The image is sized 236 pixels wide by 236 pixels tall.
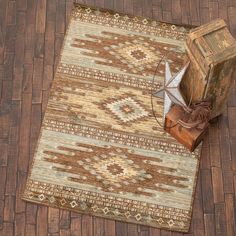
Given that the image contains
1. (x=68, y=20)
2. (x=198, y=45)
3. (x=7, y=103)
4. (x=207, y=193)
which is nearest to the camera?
(x=198, y=45)

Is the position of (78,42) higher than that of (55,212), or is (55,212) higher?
(78,42)

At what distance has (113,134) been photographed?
15.7 feet

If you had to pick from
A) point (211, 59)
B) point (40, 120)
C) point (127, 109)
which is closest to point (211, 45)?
point (211, 59)

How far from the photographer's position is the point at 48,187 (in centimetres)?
456

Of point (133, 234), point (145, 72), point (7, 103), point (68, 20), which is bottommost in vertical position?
point (133, 234)

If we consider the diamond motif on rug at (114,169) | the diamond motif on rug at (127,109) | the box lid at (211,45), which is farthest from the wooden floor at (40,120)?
the box lid at (211,45)

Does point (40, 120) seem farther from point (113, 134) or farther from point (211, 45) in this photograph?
point (211, 45)

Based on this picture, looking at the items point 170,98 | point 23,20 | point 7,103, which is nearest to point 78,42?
point 23,20

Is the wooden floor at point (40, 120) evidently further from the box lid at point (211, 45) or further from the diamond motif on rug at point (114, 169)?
the box lid at point (211, 45)

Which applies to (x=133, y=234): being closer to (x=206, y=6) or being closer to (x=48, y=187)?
(x=48, y=187)

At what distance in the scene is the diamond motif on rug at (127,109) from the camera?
16.0 ft

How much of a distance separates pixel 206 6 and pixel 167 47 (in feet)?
2.36

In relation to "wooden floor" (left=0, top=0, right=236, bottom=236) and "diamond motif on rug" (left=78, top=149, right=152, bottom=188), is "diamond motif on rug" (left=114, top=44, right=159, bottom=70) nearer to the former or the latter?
"wooden floor" (left=0, top=0, right=236, bottom=236)

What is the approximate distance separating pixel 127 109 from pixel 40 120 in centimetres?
91
